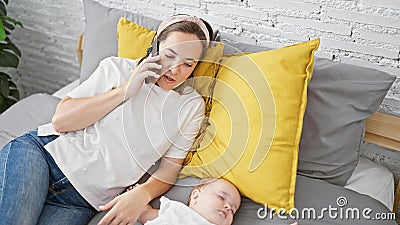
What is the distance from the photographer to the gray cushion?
174 cm

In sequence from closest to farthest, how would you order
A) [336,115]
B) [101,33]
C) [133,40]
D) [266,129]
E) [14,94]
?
[266,129] < [336,115] < [133,40] < [101,33] < [14,94]

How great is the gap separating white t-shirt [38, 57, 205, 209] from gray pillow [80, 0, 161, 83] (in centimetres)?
31

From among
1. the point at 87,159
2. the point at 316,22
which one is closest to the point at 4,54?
the point at 87,159

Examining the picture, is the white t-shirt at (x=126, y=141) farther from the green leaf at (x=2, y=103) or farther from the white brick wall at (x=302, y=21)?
the green leaf at (x=2, y=103)

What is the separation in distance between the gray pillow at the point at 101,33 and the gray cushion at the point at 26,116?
19 centimetres

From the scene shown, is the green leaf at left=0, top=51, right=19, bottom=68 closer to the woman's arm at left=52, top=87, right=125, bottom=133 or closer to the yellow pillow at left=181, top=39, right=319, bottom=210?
the woman's arm at left=52, top=87, right=125, bottom=133

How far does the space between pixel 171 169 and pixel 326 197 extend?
0.45m

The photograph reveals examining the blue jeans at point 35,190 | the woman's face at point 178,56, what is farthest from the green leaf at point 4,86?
the woman's face at point 178,56

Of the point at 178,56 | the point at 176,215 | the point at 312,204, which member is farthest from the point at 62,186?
the point at 312,204


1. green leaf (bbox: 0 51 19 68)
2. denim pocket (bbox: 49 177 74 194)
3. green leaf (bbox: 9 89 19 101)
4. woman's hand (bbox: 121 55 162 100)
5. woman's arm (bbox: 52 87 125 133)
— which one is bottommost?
green leaf (bbox: 9 89 19 101)

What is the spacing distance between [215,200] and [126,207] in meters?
0.24

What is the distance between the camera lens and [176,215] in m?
1.28

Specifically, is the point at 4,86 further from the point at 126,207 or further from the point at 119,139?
the point at 126,207

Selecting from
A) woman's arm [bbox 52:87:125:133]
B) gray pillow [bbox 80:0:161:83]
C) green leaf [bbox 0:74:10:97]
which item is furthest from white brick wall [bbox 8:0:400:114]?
woman's arm [bbox 52:87:125:133]
